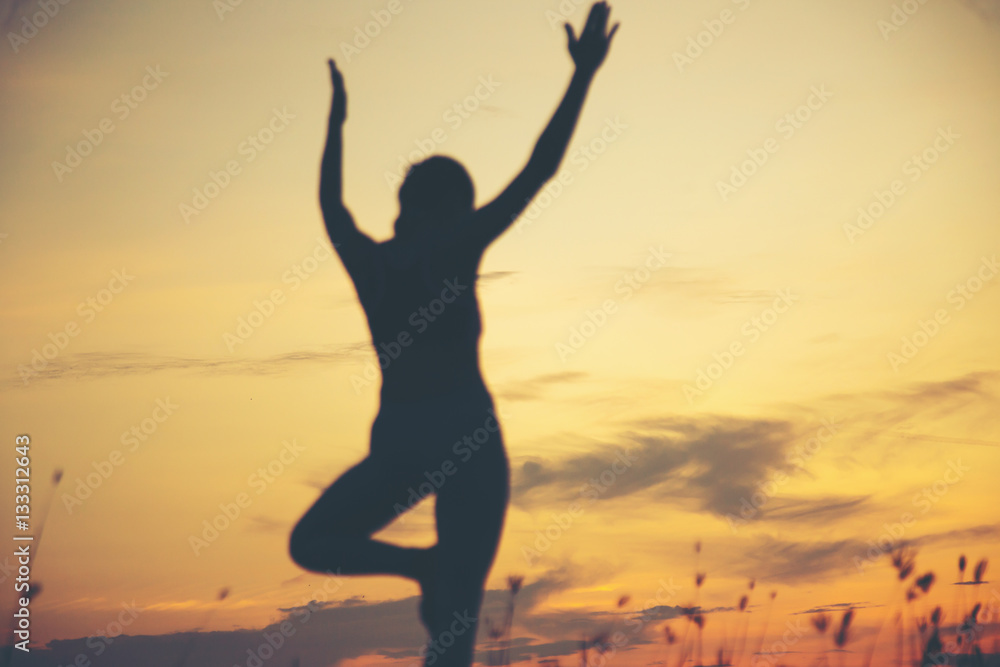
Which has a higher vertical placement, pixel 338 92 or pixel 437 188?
pixel 338 92

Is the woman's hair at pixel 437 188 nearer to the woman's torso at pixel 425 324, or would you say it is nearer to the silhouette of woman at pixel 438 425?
the silhouette of woman at pixel 438 425

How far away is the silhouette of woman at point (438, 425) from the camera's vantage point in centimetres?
293

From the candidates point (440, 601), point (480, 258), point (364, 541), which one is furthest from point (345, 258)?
point (440, 601)

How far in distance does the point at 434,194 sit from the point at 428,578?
1.33 metres

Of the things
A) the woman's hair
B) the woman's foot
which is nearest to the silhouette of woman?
the woman's foot

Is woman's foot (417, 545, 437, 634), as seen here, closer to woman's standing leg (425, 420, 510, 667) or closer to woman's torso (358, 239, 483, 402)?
woman's standing leg (425, 420, 510, 667)

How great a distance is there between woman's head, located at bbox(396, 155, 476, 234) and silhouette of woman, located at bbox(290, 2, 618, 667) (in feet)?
0.30

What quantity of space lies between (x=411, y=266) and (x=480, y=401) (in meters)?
0.52

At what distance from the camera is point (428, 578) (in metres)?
2.97

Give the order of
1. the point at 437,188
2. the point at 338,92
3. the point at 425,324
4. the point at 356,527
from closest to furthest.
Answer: the point at 356,527, the point at 425,324, the point at 437,188, the point at 338,92

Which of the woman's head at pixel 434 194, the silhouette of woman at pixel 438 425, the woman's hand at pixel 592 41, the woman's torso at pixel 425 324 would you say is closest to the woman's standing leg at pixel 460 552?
the silhouette of woman at pixel 438 425

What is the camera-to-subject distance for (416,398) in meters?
3.03

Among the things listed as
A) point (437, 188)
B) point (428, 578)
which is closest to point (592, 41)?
point (437, 188)

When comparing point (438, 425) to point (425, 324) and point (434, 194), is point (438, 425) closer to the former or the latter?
point (425, 324)
